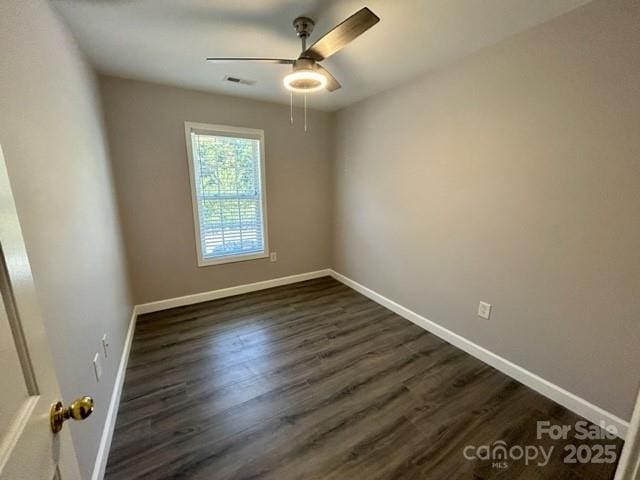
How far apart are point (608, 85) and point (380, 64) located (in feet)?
4.72

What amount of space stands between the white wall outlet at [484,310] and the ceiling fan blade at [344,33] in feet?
6.70

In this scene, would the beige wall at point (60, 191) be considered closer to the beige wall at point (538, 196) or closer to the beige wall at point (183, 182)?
the beige wall at point (183, 182)

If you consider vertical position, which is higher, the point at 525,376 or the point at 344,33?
the point at 344,33

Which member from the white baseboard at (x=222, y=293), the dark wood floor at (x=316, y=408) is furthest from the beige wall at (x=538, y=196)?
the white baseboard at (x=222, y=293)

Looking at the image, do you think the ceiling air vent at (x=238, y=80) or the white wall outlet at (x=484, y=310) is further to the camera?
the ceiling air vent at (x=238, y=80)

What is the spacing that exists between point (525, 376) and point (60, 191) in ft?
9.73

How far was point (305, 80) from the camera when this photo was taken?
177 centimetres

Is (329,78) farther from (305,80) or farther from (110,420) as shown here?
(110,420)

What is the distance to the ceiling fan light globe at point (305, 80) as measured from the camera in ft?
5.57

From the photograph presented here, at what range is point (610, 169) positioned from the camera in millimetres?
1439

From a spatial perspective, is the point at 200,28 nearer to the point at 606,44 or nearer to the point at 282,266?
the point at 606,44

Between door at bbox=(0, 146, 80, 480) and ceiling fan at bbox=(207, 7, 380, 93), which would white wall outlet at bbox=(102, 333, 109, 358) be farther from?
ceiling fan at bbox=(207, 7, 380, 93)

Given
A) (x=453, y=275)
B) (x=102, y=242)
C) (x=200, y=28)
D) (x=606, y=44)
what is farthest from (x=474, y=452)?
(x=200, y=28)

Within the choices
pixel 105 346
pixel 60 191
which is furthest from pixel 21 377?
pixel 105 346
